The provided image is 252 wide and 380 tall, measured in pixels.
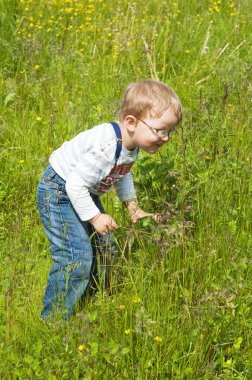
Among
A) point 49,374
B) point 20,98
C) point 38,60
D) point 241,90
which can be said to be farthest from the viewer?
point 38,60

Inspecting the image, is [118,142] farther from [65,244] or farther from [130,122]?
[65,244]

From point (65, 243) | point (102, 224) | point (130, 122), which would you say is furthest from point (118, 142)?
point (65, 243)

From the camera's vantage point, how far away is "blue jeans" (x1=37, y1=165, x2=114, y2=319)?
10.5ft

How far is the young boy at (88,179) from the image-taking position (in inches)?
122

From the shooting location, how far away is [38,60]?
5.34 m

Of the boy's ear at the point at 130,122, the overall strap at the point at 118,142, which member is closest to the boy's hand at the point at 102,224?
the overall strap at the point at 118,142

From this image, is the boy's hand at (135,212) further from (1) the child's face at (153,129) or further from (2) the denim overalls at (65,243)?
(1) the child's face at (153,129)

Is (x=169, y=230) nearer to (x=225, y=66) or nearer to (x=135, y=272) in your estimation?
(x=135, y=272)

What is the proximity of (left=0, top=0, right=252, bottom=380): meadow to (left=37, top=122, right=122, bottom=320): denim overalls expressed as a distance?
0.09 m

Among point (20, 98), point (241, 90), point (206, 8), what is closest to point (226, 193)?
point (241, 90)

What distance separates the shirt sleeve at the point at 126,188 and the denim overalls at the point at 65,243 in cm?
24

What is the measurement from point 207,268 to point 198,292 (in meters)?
0.15

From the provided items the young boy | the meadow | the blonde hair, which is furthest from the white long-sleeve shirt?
the meadow

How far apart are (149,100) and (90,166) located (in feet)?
1.16
